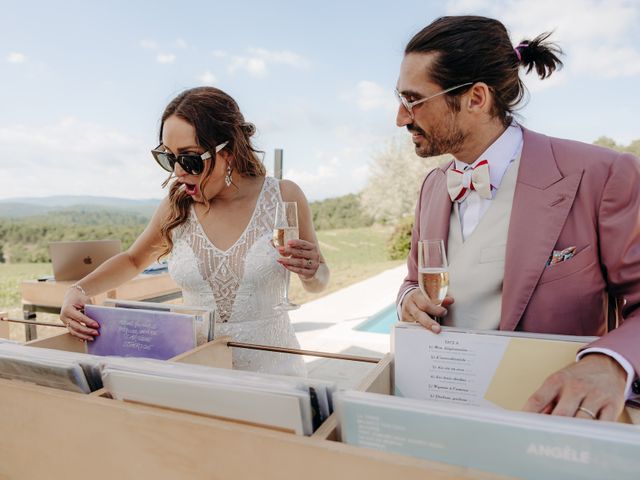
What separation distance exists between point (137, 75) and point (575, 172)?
27.8m

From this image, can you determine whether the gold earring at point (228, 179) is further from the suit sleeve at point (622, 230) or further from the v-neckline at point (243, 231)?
the suit sleeve at point (622, 230)

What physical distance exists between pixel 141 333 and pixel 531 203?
1195 mm

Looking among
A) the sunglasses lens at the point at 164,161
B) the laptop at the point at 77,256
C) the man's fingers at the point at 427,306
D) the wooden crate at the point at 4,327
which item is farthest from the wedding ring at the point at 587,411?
the laptop at the point at 77,256

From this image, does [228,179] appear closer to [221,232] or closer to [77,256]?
[221,232]

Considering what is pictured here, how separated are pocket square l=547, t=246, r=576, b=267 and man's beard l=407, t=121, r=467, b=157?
1.72 ft

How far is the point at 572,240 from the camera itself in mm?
1293

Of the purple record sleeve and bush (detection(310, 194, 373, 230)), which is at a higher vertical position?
bush (detection(310, 194, 373, 230))

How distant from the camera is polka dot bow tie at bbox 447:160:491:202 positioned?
145cm

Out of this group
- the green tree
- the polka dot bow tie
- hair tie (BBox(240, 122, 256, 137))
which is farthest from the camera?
the green tree

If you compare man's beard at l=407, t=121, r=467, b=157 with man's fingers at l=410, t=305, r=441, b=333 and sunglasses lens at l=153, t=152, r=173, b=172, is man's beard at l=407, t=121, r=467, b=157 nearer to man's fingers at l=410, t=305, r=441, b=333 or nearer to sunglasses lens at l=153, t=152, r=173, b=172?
man's fingers at l=410, t=305, r=441, b=333

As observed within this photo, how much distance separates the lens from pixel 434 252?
46.6 inches

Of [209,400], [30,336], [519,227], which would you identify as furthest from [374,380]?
[30,336]

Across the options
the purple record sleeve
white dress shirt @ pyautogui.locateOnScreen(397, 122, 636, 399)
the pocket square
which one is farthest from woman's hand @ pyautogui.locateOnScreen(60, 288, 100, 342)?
the pocket square

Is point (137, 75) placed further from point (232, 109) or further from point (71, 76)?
point (232, 109)
